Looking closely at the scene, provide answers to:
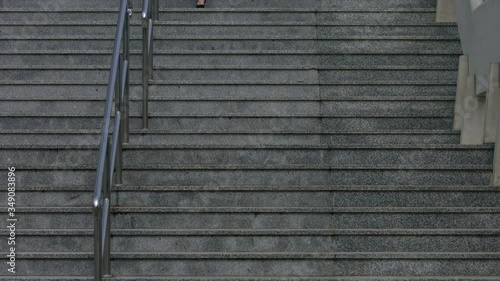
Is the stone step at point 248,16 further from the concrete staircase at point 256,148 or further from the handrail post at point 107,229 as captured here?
the handrail post at point 107,229

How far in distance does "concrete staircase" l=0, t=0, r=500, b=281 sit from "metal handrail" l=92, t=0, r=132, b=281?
171mm

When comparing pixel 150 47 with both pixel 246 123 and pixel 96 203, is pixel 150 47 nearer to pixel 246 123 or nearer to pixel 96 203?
pixel 246 123

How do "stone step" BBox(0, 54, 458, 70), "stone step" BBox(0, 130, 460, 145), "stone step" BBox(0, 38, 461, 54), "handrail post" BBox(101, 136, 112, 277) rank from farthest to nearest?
"stone step" BBox(0, 38, 461, 54) → "stone step" BBox(0, 54, 458, 70) → "stone step" BBox(0, 130, 460, 145) → "handrail post" BBox(101, 136, 112, 277)

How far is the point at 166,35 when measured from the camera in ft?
30.2

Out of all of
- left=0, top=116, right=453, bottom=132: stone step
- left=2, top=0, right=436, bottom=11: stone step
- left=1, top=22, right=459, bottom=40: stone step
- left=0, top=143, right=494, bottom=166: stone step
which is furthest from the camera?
left=2, top=0, right=436, bottom=11: stone step

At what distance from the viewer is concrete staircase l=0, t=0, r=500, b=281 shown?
7051 mm

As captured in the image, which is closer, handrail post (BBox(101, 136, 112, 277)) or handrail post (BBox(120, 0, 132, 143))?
handrail post (BBox(101, 136, 112, 277))

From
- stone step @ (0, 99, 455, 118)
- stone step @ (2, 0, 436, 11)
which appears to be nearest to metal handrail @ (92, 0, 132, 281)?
stone step @ (0, 99, 455, 118)

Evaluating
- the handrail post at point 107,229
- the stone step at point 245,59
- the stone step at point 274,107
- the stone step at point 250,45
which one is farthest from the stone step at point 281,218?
the stone step at point 250,45

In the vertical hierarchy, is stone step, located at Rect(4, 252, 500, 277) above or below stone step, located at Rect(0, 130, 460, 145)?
below

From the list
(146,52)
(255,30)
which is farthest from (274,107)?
(255,30)

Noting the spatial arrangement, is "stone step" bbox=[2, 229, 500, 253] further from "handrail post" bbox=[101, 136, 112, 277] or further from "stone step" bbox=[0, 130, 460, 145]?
"stone step" bbox=[0, 130, 460, 145]

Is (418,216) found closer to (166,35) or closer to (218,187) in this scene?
(218,187)

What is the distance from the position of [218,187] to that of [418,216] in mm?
1230
